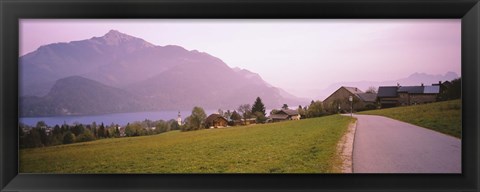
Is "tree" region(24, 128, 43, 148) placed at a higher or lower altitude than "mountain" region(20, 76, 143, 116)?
lower

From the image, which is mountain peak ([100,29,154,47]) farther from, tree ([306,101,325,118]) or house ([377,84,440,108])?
house ([377,84,440,108])

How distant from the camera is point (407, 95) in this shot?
12.7ft

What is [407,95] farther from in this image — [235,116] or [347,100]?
[235,116]

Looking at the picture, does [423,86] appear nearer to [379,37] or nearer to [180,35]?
[379,37]

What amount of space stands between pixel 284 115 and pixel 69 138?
2176 mm

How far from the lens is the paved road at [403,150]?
3.80 metres

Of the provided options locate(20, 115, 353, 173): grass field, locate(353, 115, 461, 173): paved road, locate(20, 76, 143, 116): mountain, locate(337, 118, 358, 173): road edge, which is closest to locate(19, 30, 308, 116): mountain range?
locate(20, 76, 143, 116): mountain

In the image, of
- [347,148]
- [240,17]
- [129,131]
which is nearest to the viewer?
[240,17]

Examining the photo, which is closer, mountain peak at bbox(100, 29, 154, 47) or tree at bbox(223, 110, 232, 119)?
mountain peak at bbox(100, 29, 154, 47)

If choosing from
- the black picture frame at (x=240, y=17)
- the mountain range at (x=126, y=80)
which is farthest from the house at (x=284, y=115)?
the black picture frame at (x=240, y=17)

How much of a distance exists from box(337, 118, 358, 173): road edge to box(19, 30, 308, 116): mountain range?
56 cm

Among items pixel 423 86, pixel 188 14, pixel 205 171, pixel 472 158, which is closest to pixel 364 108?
pixel 423 86

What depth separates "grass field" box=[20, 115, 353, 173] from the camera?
3.87 m

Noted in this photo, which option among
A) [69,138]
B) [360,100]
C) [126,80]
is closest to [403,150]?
[360,100]
